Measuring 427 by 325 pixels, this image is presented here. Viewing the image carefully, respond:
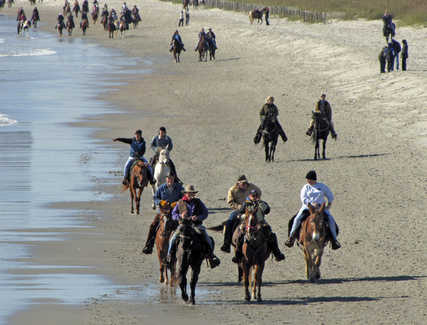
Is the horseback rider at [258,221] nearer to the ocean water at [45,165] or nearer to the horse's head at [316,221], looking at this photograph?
the horse's head at [316,221]

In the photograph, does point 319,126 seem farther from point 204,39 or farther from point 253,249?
point 204,39

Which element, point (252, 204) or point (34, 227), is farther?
point (34, 227)

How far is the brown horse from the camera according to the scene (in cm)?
1580

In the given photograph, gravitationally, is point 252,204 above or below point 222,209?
above

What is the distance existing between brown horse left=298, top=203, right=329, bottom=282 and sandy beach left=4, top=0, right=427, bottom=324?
315mm

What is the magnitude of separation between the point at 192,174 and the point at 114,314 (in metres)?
11.9

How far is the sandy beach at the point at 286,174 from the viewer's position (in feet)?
50.3

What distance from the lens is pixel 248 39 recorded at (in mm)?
70062

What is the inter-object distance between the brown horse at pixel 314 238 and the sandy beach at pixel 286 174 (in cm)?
31

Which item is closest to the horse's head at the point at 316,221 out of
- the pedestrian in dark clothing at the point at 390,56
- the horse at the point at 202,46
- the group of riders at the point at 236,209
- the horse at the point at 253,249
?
the group of riders at the point at 236,209

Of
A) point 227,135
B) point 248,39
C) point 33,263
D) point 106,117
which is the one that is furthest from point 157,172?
point 248,39

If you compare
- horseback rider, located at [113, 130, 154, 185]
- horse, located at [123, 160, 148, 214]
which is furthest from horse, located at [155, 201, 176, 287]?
horseback rider, located at [113, 130, 154, 185]

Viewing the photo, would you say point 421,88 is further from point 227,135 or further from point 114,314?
point 114,314

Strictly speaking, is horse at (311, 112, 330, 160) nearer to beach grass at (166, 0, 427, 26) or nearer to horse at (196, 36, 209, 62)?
horse at (196, 36, 209, 62)
